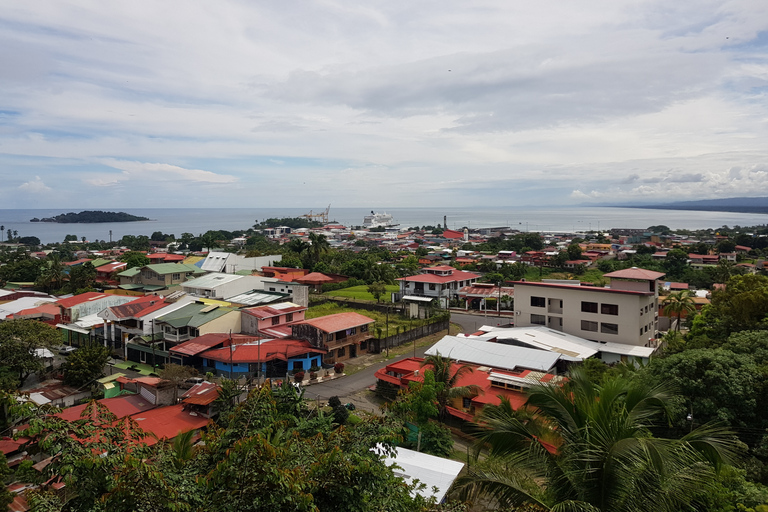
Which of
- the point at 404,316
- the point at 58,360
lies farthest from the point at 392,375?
the point at 58,360

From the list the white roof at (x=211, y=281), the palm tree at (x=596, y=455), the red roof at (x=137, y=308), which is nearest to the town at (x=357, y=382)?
the palm tree at (x=596, y=455)

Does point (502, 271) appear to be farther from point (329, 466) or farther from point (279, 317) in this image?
point (329, 466)

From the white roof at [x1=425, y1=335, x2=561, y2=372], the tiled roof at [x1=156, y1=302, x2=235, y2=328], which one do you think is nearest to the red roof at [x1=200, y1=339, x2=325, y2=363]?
the tiled roof at [x1=156, y1=302, x2=235, y2=328]

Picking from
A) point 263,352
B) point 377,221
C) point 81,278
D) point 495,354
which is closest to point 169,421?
point 263,352

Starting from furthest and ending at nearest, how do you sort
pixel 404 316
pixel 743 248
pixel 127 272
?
pixel 743 248 < pixel 127 272 < pixel 404 316

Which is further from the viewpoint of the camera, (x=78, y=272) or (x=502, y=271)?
(x=502, y=271)

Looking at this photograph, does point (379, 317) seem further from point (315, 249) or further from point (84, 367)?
point (315, 249)

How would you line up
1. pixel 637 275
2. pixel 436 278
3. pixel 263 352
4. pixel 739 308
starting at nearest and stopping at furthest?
1. pixel 739 308
2. pixel 263 352
3. pixel 637 275
4. pixel 436 278
